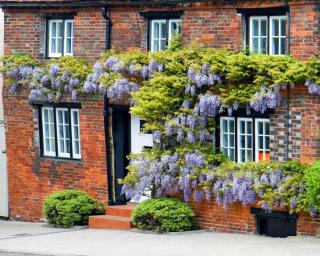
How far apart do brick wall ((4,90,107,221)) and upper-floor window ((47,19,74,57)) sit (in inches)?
55.7

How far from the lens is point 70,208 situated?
3228 cm

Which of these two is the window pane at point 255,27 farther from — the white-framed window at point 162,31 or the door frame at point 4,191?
the door frame at point 4,191

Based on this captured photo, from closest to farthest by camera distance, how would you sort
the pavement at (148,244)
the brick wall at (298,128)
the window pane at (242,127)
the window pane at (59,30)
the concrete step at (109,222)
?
the pavement at (148,244) → the brick wall at (298,128) → the window pane at (242,127) → the concrete step at (109,222) → the window pane at (59,30)

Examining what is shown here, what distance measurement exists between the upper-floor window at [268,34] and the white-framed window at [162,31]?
2176 millimetres

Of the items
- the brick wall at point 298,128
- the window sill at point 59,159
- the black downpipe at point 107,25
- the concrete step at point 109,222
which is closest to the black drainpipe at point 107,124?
the black downpipe at point 107,25

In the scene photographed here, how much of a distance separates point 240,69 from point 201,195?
117 inches

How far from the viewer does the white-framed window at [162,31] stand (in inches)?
1233

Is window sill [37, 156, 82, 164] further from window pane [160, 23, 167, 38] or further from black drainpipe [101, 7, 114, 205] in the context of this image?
window pane [160, 23, 167, 38]

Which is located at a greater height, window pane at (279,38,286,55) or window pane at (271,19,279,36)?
window pane at (271,19,279,36)

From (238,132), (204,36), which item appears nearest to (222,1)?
(204,36)

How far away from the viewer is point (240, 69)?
1147 inches

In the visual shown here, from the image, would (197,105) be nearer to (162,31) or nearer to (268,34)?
(268,34)

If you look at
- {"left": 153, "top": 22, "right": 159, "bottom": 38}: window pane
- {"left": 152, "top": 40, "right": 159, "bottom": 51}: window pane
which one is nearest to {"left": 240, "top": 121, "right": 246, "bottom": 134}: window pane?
{"left": 152, "top": 40, "right": 159, "bottom": 51}: window pane

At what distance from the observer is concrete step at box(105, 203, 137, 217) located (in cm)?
3198
